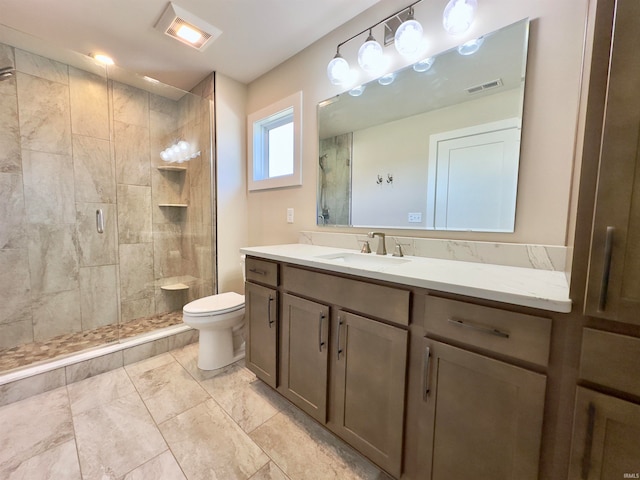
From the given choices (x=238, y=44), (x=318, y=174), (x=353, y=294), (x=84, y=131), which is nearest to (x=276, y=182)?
(x=318, y=174)

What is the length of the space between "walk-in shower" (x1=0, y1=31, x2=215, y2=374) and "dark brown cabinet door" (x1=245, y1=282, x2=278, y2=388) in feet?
3.44

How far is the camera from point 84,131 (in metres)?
2.28

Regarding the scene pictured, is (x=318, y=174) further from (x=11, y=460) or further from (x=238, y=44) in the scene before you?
(x=11, y=460)

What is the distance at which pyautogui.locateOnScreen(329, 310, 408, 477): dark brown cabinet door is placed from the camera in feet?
3.20

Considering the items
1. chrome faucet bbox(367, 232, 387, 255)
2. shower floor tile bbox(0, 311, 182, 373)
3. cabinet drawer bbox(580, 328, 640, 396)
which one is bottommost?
shower floor tile bbox(0, 311, 182, 373)

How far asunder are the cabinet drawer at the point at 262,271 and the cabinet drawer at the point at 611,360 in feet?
4.05

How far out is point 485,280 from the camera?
34.5 inches

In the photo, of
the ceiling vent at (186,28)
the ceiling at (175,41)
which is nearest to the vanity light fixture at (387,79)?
the ceiling at (175,41)

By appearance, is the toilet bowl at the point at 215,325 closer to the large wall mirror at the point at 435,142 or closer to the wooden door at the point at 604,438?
the large wall mirror at the point at 435,142

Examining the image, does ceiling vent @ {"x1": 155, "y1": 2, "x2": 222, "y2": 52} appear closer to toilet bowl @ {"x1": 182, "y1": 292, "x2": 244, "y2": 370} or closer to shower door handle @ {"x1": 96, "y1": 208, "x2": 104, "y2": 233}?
shower door handle @ {"x1": 96, "y1": 208, "x2": 104, "y2": 233}

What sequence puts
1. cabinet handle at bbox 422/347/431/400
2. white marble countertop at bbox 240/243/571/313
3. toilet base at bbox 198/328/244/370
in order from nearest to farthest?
white marble countertop at bbox 240/243/571/313 < cabinet handle at bbox 422/347/431/400 < toilet base at bbox 198/328/244/370

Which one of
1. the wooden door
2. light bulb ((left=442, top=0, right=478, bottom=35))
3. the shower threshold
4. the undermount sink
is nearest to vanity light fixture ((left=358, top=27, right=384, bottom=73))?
light bulb ((left=442, top=0, right=478, bottom=35))

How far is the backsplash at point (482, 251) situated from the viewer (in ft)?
3.52

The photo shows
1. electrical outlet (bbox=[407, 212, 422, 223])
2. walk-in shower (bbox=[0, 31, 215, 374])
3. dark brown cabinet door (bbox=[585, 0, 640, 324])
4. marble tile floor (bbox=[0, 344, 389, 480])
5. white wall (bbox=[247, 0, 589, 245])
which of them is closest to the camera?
dark brown cabinet door (bbox=[585, 0, 640, 324])
